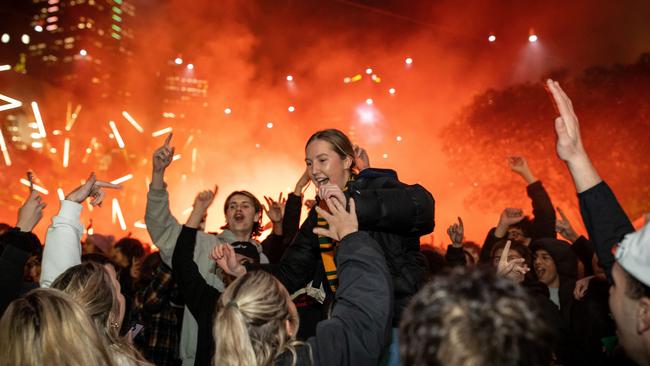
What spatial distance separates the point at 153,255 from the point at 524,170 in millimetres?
4471

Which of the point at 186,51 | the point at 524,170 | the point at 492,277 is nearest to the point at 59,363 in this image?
the point at 492,277

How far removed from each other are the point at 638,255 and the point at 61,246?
301 centimetres

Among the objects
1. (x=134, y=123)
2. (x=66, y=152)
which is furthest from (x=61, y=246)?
(x=134, y=123)

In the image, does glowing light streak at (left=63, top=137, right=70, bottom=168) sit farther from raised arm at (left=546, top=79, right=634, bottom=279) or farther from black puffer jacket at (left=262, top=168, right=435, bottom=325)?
raised arm at (left=546, top=79, right=634, bottom=279)

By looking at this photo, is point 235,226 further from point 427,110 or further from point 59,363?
point 427,110

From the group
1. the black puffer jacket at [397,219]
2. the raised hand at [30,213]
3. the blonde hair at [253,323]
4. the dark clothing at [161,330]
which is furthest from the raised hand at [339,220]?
the dark clothing at [161,330]

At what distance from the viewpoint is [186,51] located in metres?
32.0

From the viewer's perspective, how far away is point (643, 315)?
5.70ft

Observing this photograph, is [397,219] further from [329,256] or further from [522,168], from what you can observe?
[522,168]

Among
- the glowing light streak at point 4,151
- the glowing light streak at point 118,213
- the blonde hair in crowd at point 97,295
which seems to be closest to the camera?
the blonde hair in crowd at point 97,295

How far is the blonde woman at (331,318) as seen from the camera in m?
2.07

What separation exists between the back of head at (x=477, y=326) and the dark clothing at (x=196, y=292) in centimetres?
221

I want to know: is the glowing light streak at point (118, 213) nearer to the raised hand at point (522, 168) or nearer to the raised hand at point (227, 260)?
the raised hand at point (522, 168)

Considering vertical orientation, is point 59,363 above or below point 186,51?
below
